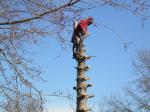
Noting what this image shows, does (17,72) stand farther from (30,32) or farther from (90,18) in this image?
(30,32)

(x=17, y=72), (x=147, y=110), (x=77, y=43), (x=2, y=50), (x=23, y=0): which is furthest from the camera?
(x=147, y=110)

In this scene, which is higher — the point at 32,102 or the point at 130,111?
the point at 32,102

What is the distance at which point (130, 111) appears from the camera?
86.4 ft

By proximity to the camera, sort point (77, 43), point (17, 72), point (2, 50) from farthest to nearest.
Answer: point (2, 50), point (77, 43), point (17, 72)

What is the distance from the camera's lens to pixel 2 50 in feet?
26.2

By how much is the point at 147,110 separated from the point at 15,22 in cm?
1966

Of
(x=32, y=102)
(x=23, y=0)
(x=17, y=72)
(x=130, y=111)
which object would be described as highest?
(x=23, y=0)

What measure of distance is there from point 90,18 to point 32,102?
61.2 inches

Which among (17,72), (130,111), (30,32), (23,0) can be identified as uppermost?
(23,0)

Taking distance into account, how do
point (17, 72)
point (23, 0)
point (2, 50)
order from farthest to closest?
point (2, 50), point (23, 0), point (17, 72)

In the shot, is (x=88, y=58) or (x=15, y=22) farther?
(x=15, y=22)

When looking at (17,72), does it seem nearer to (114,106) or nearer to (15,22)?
(15,22)

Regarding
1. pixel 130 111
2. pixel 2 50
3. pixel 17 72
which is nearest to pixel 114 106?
pixel 130 111

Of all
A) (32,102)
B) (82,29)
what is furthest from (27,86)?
(82,29)
